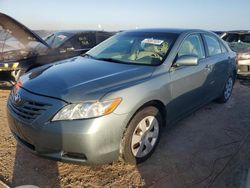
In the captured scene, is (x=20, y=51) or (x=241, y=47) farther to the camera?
(x=241, y=47)

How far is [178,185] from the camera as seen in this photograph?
325 centimetres

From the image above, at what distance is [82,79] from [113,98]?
1.75 ft

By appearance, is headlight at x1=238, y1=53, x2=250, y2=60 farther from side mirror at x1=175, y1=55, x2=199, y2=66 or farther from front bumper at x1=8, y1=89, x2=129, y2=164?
front bumper at x1=8, y1=89, x2=129, y2=164

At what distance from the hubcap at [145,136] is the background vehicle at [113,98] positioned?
12 millimetres

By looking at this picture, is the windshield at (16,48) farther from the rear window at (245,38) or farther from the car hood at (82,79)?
the rear window at (245,38)

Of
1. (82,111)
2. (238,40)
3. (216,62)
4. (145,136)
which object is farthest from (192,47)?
(238,40)

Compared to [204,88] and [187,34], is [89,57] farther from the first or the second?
[204,88]

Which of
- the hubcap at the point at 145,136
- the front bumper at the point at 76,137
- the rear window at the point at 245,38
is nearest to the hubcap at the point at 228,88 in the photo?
the hubcap at the point at 145,136

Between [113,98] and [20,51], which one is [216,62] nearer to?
[113,98]

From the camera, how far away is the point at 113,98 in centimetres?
314

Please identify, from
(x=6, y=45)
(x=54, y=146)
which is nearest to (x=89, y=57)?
(x=54, y=146)

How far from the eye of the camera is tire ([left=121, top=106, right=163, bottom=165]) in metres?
3.37

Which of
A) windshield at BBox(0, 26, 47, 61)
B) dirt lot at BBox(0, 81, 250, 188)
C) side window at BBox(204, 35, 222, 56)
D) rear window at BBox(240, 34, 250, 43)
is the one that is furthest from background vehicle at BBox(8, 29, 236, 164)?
rear window at BBox(240, 34, 250, 43)

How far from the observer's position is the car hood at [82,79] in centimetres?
316
